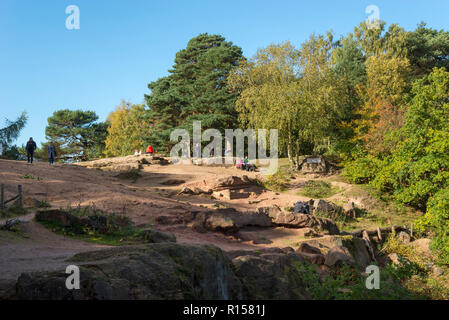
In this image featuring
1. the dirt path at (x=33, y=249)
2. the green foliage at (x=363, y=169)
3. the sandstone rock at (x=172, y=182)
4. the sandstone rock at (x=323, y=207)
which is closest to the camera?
the dirt path at (x=33, y=249)

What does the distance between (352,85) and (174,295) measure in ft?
125

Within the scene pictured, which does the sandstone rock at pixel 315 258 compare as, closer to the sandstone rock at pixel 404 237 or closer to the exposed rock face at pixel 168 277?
the exposed rock face at pixel 168 277

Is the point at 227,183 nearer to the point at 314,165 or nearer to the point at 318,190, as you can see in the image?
the point at 318,190

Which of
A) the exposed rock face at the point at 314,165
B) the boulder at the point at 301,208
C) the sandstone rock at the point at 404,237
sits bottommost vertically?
the sandstone rock at the point at 404,237

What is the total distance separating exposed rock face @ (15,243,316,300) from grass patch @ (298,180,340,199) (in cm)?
1897

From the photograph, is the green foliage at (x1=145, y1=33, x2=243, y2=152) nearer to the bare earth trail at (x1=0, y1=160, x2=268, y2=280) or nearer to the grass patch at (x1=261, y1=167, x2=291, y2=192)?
the grass patch at (x1=261, y1=167, x2=291, y2=192)

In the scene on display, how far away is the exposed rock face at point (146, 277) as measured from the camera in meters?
4.34

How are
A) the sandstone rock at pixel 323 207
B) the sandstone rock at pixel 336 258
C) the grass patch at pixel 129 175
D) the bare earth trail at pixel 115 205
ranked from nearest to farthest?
the bare earth trail at pixel 115 205 → the sandstone rock at pixel 336 258 → the sandstone rock at pixel 323 207 → the grass patch at pixel 129 175

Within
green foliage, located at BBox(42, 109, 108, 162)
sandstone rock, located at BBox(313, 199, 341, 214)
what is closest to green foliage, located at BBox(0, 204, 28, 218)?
sandstone rock, located at BBox(313, 199, 341, 214)

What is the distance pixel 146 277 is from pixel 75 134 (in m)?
50.1
